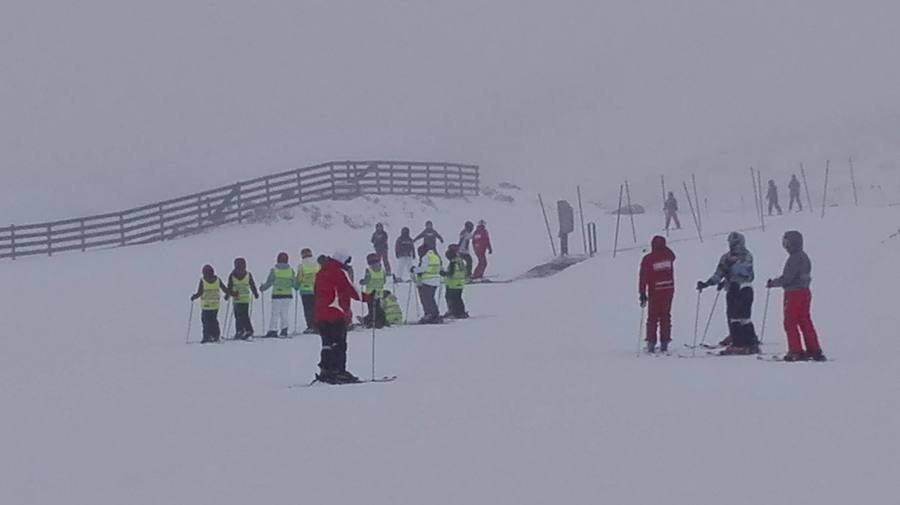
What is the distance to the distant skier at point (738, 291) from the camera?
46.9 ft

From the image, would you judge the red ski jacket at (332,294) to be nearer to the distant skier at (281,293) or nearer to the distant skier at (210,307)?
the distant skier at (210,307)

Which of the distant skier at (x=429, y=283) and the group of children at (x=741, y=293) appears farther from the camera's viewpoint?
the distant skier at (x=429, y=283)

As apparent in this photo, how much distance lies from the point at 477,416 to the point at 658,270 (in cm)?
598

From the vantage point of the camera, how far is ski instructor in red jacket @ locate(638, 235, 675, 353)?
14.9m

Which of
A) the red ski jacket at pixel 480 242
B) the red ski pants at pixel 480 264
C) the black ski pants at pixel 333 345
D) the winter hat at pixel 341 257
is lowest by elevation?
the black ski pants at pixel 333 345

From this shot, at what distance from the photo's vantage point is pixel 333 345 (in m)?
12.7

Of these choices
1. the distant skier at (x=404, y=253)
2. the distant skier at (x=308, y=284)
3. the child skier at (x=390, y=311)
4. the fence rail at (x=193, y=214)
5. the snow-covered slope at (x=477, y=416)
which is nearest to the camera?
the snow-covered slope at (x=477, y=416)

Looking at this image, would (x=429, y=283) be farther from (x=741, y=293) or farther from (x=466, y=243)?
(x=741, y=293)

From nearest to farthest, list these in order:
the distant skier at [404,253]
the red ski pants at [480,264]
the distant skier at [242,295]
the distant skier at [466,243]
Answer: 1. the distant skier at [242,295]
2. the distant skier at [466,243]
3. the distant skier at [404,253]
4. the red ski pants at [480,264]

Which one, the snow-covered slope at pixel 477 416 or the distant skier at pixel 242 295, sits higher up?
the distant skier at pixel 242 295

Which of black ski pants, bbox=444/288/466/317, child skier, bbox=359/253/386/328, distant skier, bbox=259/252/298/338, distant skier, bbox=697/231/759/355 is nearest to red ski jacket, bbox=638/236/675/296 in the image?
distant skier, bbox=697/231/759/355

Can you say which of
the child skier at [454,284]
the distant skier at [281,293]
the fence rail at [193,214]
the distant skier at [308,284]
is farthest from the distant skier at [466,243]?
the fence rail at [193,214]

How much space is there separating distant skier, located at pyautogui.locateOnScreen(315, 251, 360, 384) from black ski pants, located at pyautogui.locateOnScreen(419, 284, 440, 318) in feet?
27.3

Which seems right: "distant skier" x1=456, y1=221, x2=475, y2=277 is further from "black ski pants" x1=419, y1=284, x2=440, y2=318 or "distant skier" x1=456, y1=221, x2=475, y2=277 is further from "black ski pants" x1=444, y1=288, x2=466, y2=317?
"black ski pants" x1=419, y1=284, x2=440, y2=318
